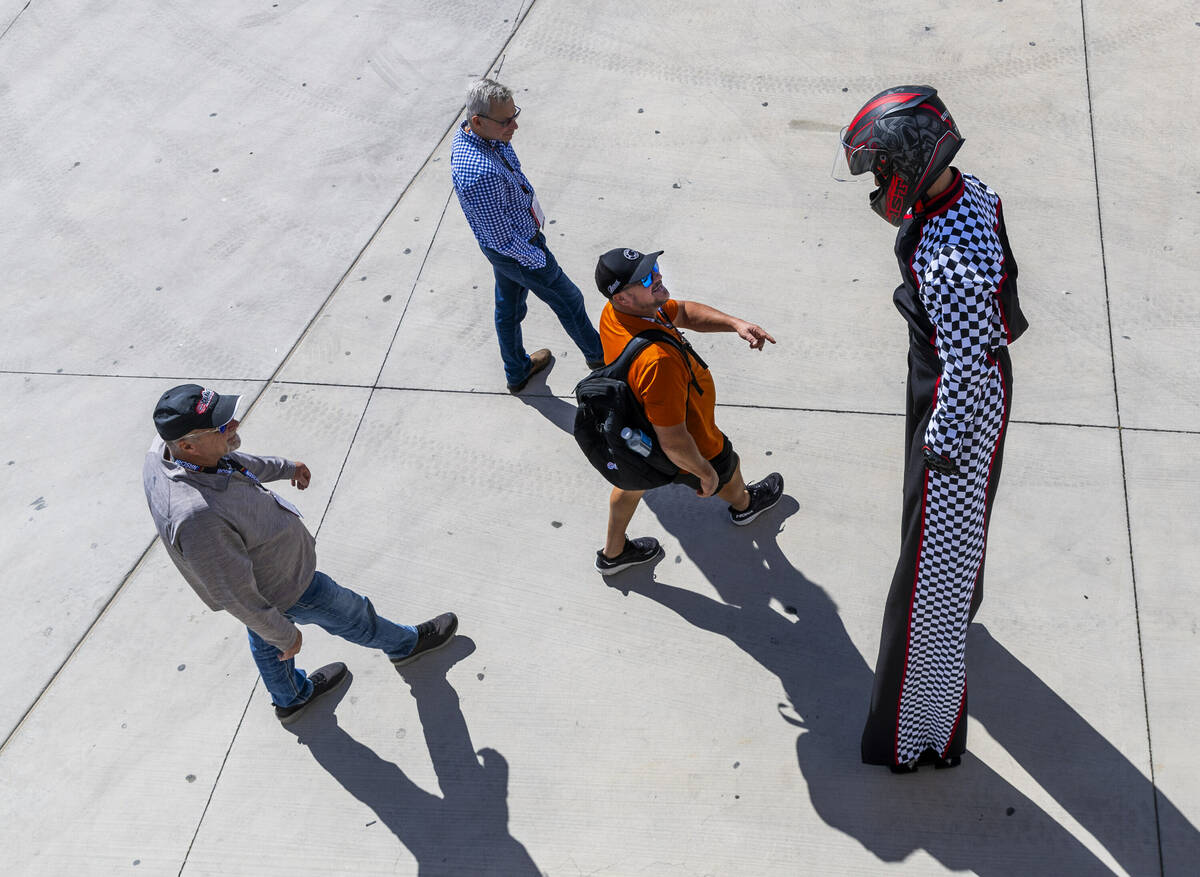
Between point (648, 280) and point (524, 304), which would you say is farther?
point (524, 304)

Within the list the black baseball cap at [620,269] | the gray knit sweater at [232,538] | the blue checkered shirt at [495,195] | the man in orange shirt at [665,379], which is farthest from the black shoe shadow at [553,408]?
the gray knit sweater at [232,538]

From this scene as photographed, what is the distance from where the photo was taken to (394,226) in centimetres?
593

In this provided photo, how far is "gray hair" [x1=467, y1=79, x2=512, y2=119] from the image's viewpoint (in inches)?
163

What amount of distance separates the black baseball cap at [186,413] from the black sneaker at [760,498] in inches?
84.7

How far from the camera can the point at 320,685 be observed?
3963 mm

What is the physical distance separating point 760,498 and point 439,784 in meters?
1.70

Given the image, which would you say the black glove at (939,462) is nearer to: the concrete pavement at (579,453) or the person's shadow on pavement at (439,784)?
the concrete pavement at (579,453)

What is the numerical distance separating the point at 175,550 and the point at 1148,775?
320 cm

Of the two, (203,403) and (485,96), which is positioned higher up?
(485,96)

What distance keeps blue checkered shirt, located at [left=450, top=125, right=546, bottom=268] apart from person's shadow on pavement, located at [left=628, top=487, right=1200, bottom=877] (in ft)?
4.93

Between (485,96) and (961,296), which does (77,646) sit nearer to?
(485,96)

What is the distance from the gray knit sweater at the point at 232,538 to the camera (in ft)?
9.89

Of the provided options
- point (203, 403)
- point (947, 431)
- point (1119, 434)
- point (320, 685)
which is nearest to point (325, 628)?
point (320, 685)

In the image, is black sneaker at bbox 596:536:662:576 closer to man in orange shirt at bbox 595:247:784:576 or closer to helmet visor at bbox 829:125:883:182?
man in orange shirt at bbox 595:247:784:576
